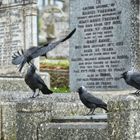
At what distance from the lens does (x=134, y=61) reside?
10469mm

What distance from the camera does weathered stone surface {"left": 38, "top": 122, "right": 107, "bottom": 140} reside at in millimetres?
7680

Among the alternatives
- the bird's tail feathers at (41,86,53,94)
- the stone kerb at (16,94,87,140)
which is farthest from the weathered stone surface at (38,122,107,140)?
the bird's tail feathers at (41,86,53,94)

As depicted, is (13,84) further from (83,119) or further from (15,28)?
(83,119)

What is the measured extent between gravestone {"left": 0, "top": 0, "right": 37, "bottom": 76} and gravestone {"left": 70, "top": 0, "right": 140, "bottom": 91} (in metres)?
3.87

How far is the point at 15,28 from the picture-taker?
52.0 feet

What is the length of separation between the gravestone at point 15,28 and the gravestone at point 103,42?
3871mm

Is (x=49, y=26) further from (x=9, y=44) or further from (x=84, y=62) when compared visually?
(x=84, y=62)

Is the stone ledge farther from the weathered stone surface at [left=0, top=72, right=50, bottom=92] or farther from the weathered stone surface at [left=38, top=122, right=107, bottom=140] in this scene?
the weathered stone surface at [left=0, top=72, right=50, bottom=92]

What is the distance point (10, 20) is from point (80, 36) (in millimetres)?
4871

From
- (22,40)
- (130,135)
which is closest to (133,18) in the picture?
(130,135)

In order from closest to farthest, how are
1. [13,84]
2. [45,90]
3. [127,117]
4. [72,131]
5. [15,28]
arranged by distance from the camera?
[127,117] < [72,131] < [45,90] < [13,84] < [15,28]

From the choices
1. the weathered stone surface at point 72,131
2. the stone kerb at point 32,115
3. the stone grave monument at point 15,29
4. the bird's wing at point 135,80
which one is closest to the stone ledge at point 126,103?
the bird's wing at point 135,80

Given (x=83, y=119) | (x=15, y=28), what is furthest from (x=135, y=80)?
(x=15, y=28)

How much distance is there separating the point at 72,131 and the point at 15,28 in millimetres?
8312
